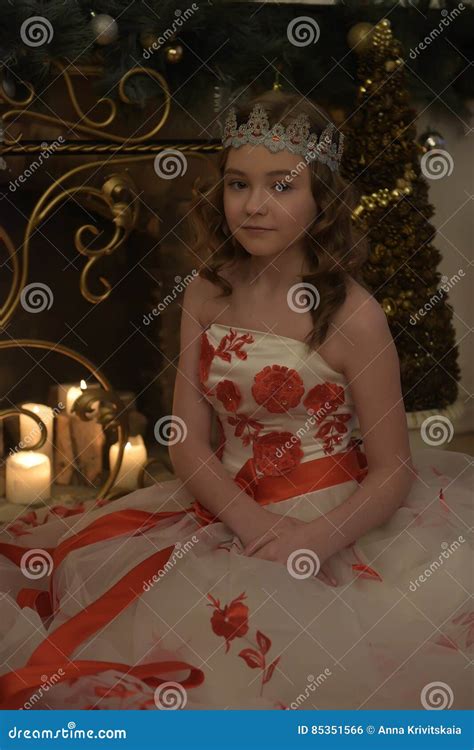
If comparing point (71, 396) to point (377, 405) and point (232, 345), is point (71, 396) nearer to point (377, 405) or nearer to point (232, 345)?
point (232, 345)

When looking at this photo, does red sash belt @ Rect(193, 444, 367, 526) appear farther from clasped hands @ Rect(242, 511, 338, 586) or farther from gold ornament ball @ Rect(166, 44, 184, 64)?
gold ornament ball @ Rect(166, 44, 184, 64)

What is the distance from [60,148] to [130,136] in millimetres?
154

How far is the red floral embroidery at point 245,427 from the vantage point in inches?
60.7

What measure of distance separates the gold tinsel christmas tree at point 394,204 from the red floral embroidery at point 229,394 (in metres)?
0.88

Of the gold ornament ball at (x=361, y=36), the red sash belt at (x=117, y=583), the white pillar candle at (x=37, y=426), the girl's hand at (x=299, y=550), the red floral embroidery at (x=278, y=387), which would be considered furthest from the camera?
the white pillar candle at (x=37, y=426)

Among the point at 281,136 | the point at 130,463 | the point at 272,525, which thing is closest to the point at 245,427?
the point at 272,525

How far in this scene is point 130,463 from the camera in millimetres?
2326

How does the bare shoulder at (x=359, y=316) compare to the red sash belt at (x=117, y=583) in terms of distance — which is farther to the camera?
the bare shoulder at (x=359, y=316)

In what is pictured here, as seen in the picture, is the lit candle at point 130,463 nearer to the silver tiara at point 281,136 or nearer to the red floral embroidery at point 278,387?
the red floral embroidery at point 278,387

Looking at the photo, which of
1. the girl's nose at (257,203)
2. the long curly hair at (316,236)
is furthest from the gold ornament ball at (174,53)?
the girl's nose at (257,203)

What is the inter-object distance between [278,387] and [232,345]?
3.9 inches

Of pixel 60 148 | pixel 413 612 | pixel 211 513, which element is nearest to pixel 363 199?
pixel 60 148

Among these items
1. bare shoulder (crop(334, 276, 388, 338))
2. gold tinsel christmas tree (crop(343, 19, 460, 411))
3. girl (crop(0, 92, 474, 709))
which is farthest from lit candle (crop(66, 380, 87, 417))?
bare shoulder (crop(334, 276, 388, 338))

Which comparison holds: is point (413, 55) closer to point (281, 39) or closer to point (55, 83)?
point (281, 39)
